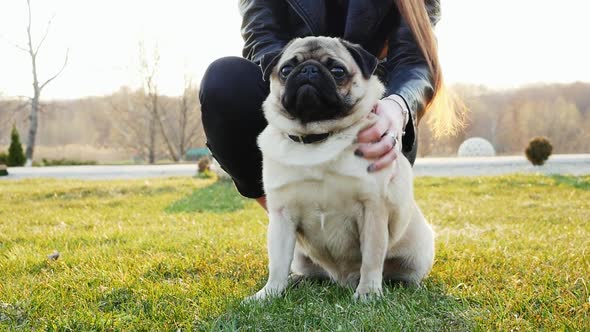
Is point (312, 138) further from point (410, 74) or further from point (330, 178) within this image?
point (410, 74)

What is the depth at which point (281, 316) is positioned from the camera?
5.85ft

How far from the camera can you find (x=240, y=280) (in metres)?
2.40

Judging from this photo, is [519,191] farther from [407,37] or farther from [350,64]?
[350,64]

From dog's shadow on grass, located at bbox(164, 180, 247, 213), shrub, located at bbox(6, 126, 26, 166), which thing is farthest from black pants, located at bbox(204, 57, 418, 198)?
shrub, located at bbox(6, 126, 26, 166)

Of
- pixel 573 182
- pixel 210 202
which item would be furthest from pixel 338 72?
pixel 573 182

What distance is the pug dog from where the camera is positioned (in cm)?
196

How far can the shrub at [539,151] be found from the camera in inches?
535

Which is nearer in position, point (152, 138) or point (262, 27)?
point (262, 27)

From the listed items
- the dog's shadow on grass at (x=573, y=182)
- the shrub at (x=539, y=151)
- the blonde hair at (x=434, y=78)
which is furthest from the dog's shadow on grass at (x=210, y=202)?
the shrub at (x=539, y=151)

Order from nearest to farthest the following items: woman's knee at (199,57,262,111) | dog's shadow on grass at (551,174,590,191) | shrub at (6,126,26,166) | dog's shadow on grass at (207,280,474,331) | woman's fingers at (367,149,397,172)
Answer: dog's shadow on grass at (207,280,474,331)
woman's fingers at (367,149,397,172)
woman's knee at (199,57,262,111)
dog's shadow on grass at (551,174,590,191)
shrub at (6,126,26,166)

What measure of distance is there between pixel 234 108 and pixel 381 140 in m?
0.85

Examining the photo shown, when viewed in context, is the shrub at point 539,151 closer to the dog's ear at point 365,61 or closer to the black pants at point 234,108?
the black pants at point 234,108

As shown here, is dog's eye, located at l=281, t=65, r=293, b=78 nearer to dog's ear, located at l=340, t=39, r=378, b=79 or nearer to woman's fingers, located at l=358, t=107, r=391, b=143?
dog's ear, located at l=340, t=39, r=378, b=79

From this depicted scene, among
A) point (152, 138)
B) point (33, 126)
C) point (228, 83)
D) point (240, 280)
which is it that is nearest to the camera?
point (240, 280)
